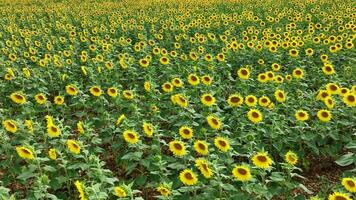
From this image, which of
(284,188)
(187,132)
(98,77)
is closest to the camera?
(284,188)

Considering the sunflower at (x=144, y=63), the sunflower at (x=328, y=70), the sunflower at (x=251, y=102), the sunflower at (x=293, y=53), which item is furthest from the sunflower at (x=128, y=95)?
the sunflower at (x=293, y=53)

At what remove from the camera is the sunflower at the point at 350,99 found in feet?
17.6

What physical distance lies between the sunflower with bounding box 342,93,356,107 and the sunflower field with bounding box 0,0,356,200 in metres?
0.01

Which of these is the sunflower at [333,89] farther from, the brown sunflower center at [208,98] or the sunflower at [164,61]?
the sunflower at [164,61]

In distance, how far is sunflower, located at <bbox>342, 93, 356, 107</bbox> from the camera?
535 centimetres

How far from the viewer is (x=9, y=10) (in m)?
17.4

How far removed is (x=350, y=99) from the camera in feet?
17.7

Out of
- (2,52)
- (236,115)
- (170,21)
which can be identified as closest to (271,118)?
(236,115)

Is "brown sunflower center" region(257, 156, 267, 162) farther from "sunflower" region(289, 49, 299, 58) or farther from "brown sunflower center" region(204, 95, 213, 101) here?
"sunflower" region(289, 49, 299, 58)

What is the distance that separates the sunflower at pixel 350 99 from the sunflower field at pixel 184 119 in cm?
1

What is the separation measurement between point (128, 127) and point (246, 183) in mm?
1638

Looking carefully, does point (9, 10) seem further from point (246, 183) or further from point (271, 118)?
point (246, 183)

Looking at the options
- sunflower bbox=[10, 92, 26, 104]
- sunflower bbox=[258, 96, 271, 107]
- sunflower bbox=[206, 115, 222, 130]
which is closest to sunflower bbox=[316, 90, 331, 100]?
sunflower bbox=[258, 96, 271, 107]

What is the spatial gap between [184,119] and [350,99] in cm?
211
